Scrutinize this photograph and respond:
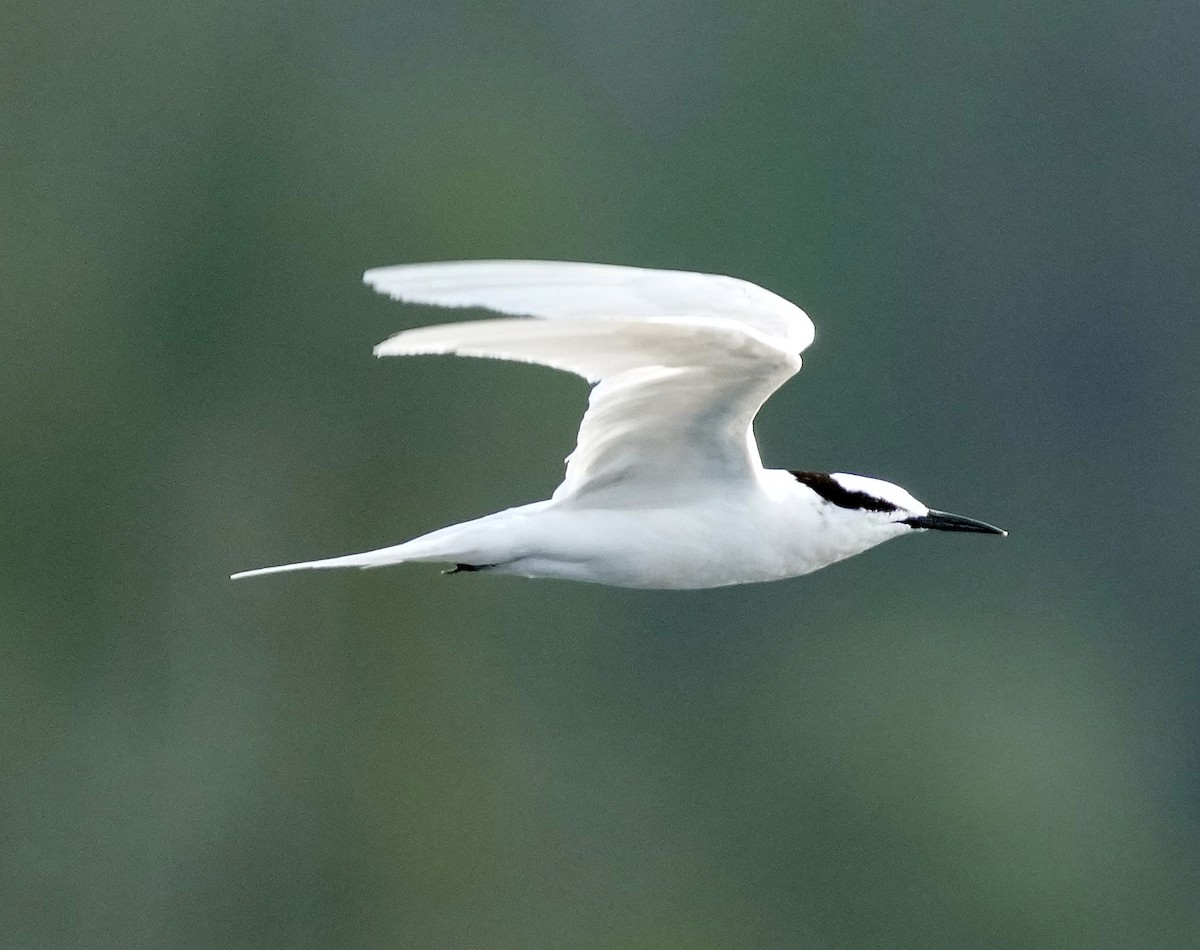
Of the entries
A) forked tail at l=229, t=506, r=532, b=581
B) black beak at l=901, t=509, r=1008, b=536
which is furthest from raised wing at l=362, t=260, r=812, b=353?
black beak at l=901, t=509, r=1008, b=536

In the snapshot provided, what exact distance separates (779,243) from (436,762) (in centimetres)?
863

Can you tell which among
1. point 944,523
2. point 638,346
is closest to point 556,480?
point 944,523

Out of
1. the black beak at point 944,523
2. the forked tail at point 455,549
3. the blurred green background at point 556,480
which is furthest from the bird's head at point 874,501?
the blurred green background at point 556,480

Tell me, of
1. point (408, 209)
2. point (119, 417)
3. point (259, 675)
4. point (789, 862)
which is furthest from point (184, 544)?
point (789, 862)

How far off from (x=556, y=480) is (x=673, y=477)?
51.7 feet

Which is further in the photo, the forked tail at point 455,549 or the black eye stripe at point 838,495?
the black eye stripe at point 838,495

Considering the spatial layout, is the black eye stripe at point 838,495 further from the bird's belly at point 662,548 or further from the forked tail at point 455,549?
the forked tail at point 455,549

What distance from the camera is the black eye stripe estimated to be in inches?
205

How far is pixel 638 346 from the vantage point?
462 cm

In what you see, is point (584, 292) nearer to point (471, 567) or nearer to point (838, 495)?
point (471, 567)

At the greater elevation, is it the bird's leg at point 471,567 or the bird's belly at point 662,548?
the bird's belly at point 662,548

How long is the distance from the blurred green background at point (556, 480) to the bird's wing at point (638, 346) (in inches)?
550

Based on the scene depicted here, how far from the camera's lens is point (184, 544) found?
20266 mm

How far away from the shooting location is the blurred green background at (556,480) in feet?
64.0
